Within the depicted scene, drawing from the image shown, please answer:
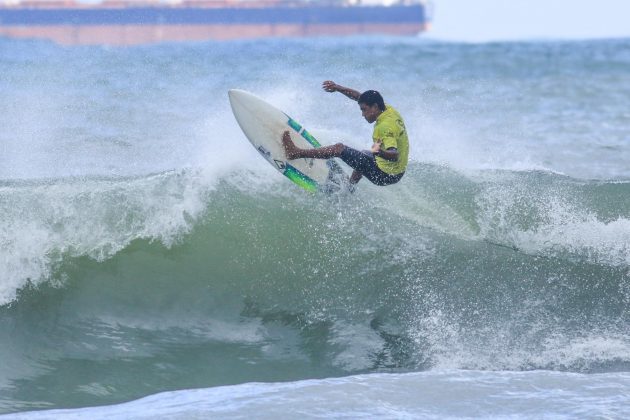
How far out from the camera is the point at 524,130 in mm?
20188

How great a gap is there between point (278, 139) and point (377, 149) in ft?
4.65

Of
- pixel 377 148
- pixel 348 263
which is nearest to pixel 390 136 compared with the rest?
pixel 377 148

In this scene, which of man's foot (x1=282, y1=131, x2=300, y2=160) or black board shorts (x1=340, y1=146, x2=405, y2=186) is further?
man's foot (x1=282, y1=131, x2=300, y2=160)

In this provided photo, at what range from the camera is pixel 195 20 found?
71.0m

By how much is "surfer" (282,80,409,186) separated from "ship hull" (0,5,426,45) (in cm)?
5943

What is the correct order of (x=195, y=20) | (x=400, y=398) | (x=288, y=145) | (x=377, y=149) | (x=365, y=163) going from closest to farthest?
(x=400, y=398)
(x=377, y=149)
(x=365, y=163)
(x=288, y=145)
(x=195, y=20)

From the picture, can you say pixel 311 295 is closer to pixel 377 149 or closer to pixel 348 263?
pixel 348 263

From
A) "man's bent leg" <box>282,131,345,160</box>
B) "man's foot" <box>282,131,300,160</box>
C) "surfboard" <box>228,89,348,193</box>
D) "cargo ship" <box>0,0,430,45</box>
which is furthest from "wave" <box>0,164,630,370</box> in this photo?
"cargo ship" <box>0,0,430,45</box>

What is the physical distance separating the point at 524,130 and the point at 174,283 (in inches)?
515

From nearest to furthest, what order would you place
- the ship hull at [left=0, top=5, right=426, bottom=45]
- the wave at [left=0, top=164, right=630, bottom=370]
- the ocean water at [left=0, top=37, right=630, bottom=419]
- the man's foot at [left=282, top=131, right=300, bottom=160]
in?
the ocean water at [left=0, top=37, right=630, bottom=419] → the wave at [left=0, top=164, right=630, bottom=370] → the man's foot at [left=282, top=131, right=300, bottom=160] → the ship hull at [left=0, top=5, right=426, bottom=45]

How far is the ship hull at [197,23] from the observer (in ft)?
218

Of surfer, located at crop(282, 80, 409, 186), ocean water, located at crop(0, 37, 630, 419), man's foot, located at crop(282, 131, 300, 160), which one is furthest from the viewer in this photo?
man's foot, located at crop(282, 131, 300, 160)

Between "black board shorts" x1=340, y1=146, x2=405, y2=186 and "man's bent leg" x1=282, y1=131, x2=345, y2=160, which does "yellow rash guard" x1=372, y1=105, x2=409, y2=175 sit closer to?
"black board shorts" x1=340, y1=146, x2=405, y2=186

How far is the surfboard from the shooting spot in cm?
919
